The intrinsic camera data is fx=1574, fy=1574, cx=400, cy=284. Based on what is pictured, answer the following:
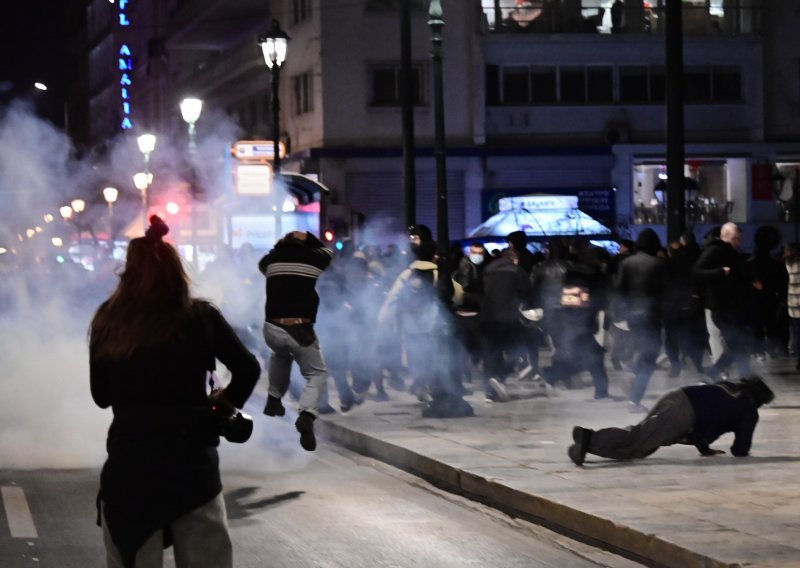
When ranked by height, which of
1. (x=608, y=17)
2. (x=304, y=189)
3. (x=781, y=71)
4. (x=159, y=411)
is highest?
(x=608, y=17)

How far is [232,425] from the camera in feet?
18.4

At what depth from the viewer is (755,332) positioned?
2094 cm

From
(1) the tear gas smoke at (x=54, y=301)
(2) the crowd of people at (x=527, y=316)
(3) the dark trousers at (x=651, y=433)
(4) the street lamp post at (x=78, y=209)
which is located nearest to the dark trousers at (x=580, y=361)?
(2) the crowd of people at (x=527, y=316)

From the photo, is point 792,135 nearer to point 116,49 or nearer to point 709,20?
point 709,20

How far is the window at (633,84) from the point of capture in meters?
44.6

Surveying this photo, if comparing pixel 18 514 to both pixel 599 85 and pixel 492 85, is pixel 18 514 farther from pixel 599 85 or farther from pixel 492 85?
pixel 599 85

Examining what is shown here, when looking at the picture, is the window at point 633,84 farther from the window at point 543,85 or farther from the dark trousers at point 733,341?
the dark trousers at point 733,341

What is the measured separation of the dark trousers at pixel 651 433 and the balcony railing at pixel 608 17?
33.6 metres

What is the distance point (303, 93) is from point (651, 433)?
34.7m

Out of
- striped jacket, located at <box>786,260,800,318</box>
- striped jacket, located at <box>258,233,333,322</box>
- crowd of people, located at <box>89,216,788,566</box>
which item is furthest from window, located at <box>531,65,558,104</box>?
striped jacket, located at <box>258,233,333,322</box>

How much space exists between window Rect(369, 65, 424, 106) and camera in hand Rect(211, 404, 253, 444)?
1505 inches

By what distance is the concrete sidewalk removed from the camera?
28.2 ft

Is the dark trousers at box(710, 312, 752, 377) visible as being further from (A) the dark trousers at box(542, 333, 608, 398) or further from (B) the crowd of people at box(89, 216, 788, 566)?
(A) the dark trousers at box(542, 333, 608, 398)

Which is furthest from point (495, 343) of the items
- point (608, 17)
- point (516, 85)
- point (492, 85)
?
point (608, 17)
